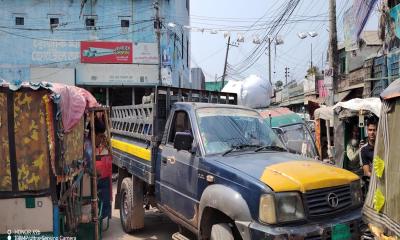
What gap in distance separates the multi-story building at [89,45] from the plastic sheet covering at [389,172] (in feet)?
78.6

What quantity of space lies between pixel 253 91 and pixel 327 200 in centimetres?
1082

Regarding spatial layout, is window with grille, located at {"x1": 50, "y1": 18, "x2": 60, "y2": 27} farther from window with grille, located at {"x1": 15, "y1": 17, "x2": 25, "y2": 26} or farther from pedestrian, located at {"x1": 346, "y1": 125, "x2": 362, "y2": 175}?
pedestrian, located at {"x1": 346, "y1": 125, "x2": 362, "y2": 175}

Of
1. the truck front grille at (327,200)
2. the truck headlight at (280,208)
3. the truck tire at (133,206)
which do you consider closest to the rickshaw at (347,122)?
the truck front grille at (327,200)

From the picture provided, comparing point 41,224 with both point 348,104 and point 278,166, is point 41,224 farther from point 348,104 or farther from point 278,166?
point 348,104

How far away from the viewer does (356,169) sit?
27.8 ft

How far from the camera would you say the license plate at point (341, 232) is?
417 centimetres

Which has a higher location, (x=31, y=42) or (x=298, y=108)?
(x=31, y=42)

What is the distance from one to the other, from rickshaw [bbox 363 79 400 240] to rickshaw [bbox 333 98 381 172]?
212 inches

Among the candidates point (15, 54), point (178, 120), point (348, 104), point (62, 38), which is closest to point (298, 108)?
point (62, 38)

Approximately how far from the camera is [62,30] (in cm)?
2852

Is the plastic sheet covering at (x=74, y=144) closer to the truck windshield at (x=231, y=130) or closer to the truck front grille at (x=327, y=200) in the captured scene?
the truck windshield at (x=231, y=130)

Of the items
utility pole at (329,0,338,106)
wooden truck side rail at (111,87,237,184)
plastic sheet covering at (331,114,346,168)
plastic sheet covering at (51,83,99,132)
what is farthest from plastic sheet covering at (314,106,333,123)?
plastic sheet covering at (51,83,99,132)

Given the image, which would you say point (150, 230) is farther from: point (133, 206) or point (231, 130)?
point (231, 130)

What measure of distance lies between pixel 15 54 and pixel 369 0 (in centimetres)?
2237
